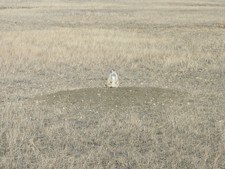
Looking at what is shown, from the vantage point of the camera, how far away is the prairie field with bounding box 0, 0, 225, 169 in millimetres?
8281

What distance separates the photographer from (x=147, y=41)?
84.3 ft

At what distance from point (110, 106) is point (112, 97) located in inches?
23.3

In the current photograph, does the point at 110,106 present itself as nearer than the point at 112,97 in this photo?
Yes

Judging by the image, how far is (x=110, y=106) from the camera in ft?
38.9

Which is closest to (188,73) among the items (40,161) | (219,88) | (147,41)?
(219,88)

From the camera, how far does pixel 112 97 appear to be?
1239 cm

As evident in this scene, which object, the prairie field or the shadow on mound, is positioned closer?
the prairie field

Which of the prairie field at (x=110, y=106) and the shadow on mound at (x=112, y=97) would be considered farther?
the shadow on mound at (x=112, y=97)

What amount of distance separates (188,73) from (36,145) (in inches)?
384

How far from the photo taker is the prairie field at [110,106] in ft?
27.2

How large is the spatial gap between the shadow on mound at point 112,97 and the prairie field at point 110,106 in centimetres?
3

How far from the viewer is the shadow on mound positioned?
12102 millimetres

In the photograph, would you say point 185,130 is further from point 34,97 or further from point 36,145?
point 34,97

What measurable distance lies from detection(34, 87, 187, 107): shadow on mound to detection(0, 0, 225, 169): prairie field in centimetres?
3
